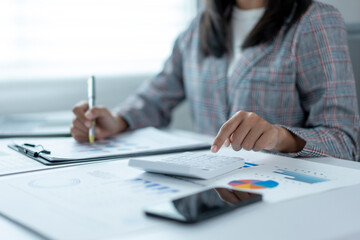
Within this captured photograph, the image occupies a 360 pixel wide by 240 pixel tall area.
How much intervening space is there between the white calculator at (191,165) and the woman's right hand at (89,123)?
0.38 m

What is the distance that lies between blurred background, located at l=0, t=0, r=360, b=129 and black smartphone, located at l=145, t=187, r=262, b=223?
1150 millimetres

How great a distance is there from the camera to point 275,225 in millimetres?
494

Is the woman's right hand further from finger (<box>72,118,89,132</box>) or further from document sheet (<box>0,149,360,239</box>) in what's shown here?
document sheet (<box>0,149,360,239</box>)

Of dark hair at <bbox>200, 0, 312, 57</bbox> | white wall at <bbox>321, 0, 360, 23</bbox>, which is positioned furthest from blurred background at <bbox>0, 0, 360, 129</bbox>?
white wall at <bbox>321, 0, 360, 23</bbox>

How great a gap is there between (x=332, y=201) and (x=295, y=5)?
2.50ft

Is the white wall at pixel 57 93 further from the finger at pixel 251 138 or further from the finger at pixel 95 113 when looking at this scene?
the finger at pixel 251 138

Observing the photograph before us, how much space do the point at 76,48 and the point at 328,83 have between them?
44.0 inches

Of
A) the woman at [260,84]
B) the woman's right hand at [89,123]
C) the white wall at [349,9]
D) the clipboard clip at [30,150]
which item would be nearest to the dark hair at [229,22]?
the woman at [260,84]

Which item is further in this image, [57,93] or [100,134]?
[57,93]

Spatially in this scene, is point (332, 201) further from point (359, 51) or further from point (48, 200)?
point (359, 51)

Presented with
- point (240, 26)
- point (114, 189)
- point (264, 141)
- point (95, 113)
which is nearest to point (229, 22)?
point (240, 26)

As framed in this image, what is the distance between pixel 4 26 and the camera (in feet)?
5.47

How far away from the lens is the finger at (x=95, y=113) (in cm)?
109

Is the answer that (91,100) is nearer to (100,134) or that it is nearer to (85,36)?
(100,134)
